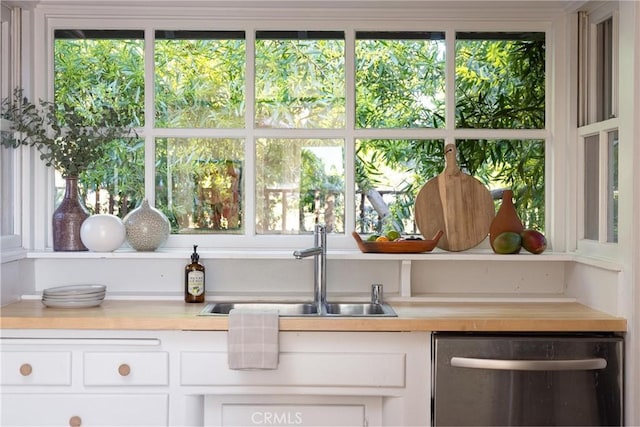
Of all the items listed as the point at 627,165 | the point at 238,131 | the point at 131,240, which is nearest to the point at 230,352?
the point at 131,240

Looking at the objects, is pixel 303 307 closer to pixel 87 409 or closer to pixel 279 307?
pixel 279 307

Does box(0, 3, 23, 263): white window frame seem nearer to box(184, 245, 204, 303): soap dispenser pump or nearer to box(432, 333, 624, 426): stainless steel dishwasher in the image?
box(184, 245, 204, 303): soap dispenser pump

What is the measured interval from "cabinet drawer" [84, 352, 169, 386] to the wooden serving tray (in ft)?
2.93

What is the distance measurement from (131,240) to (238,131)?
646 millimetres

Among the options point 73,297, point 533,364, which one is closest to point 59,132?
point 73,297

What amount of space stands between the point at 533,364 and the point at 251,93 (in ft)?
5.16

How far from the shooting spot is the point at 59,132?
2.68m

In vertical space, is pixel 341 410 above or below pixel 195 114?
below

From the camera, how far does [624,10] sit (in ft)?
7.54

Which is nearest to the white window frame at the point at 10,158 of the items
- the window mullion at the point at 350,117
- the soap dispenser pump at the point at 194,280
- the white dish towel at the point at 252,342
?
the soap dispenser pump at the point at 194,280

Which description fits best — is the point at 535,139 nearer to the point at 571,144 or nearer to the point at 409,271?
the point at 571,144

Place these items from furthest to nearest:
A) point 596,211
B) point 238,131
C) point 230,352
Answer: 1. point 238,131
2. point 596,211
3. point 230,352

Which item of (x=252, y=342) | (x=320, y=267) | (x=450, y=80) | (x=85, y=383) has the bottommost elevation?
(x=85, y=383)

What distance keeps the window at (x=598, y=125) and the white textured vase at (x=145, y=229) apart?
5.71 feet
